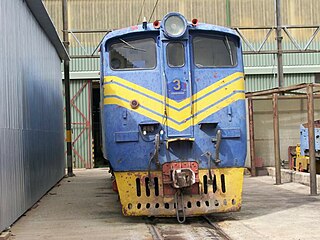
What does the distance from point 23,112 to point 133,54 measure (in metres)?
3.22

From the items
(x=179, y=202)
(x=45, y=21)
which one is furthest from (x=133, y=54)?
(x=45, y=21)

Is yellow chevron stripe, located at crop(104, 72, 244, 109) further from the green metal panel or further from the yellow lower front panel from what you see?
the green metal panel

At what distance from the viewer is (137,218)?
10.7 m

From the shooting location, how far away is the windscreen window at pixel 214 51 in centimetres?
1004

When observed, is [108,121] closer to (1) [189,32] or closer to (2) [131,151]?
(2) [131,151]

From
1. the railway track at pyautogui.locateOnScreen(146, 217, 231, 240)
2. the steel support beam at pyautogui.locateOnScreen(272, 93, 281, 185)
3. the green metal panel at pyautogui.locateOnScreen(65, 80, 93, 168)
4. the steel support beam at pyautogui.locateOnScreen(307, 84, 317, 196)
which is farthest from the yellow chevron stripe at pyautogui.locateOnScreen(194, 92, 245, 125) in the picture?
the green metal panel at pyautogui.locateOnScreen(65, 80, 93, 168)

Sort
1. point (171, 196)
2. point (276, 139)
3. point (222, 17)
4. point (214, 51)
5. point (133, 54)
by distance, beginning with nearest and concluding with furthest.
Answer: point (171, 196)
point (133, 54)
point (214, 51)
point (276, 139)
point (222, 17)

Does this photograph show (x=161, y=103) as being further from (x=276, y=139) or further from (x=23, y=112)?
(x=276, y=139)

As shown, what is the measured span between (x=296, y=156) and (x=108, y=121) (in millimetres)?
10476

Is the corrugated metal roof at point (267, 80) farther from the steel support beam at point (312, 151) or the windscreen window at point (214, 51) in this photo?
the windscreen window at point (214, 51)

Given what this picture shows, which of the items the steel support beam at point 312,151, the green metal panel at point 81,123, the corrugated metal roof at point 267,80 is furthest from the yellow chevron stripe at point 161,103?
the corrugated metal roof at point 267,80

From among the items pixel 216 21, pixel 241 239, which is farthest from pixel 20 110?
pixel 216 21

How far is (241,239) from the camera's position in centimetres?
838

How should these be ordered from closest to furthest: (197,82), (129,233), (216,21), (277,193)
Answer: (129,233), (197,82), (277,193), (216,21)
